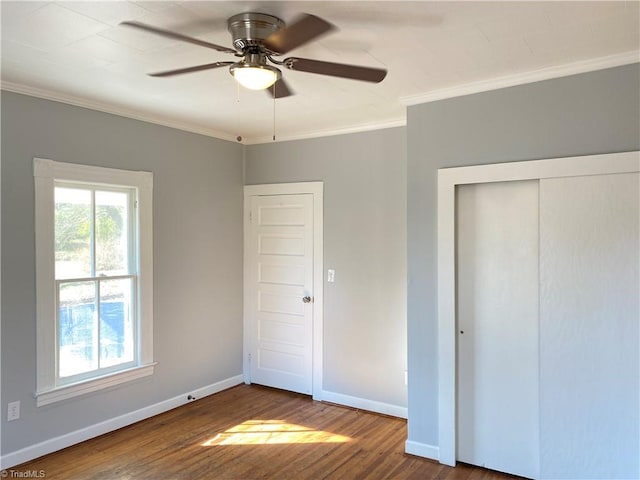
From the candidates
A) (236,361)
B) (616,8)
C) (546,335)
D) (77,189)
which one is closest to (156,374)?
(236,361)

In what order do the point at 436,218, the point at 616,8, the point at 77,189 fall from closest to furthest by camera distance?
1. the point at 616,8
2. the point at 436,218
3. the point at 77,189

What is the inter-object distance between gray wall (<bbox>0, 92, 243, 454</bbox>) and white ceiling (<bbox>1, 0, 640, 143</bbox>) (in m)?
0.28

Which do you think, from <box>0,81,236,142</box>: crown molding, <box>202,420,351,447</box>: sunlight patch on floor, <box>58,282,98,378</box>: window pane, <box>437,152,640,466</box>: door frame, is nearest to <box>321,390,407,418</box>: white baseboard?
<box>202,420,351,447</box>: sunlight patch on floor

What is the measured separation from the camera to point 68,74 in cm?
283

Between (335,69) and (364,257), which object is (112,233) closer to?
(364,257)

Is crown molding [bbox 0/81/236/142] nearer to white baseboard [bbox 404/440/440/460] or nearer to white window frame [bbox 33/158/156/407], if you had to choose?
white window frame [bbox 33/158/156/407]

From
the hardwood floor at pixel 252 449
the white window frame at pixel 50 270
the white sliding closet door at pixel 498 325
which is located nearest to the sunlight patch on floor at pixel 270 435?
the hardwood floor at pixel 252 449

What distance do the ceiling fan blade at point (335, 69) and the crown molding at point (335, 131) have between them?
5.98ft

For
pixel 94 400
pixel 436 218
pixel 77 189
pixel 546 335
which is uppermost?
pixel 77 189

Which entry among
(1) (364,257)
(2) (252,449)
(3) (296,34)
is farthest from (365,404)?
(3) (296,34)

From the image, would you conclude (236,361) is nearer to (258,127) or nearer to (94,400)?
(94,400)

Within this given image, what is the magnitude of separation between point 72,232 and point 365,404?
9.17ft

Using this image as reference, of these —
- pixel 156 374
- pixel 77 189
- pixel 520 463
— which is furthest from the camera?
pixel 156 374

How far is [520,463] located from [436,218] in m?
1.67
